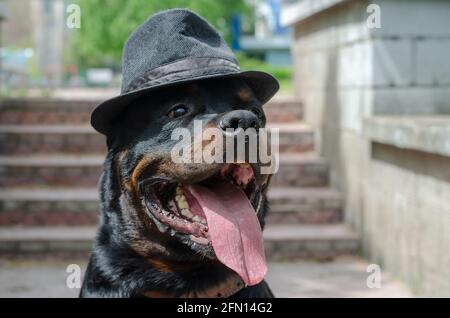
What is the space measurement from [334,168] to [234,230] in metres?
5.13

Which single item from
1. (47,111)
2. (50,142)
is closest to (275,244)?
(50,142)

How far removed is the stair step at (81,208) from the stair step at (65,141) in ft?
2.98

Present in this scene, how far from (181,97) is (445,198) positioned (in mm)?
2829

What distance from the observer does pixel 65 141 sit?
8344 millimetres

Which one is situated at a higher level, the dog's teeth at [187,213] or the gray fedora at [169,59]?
the gray fedora at [169,59]

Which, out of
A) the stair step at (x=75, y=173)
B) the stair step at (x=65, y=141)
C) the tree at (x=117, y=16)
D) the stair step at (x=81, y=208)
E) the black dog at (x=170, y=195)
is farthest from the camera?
the tree at (x=117, y=16)

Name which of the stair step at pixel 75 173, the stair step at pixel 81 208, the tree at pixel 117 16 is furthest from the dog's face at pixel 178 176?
the tree at pixel 117 16

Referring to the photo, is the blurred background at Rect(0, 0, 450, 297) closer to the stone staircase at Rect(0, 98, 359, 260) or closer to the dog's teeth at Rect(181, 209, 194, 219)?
the stone staircase at Rect(0, 98, 359, 260)

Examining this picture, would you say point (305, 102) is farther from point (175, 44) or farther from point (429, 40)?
point (175, 44)

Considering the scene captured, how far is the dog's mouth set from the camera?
8.71 feet

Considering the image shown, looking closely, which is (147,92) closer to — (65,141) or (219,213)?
(219,213)

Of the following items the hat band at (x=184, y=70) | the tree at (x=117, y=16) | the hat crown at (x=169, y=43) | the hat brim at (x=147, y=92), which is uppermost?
the tree at (x=117, y=16)

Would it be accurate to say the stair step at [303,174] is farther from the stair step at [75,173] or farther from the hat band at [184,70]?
the hat band at [184,70]

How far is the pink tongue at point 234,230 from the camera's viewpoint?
2646 millimetres
